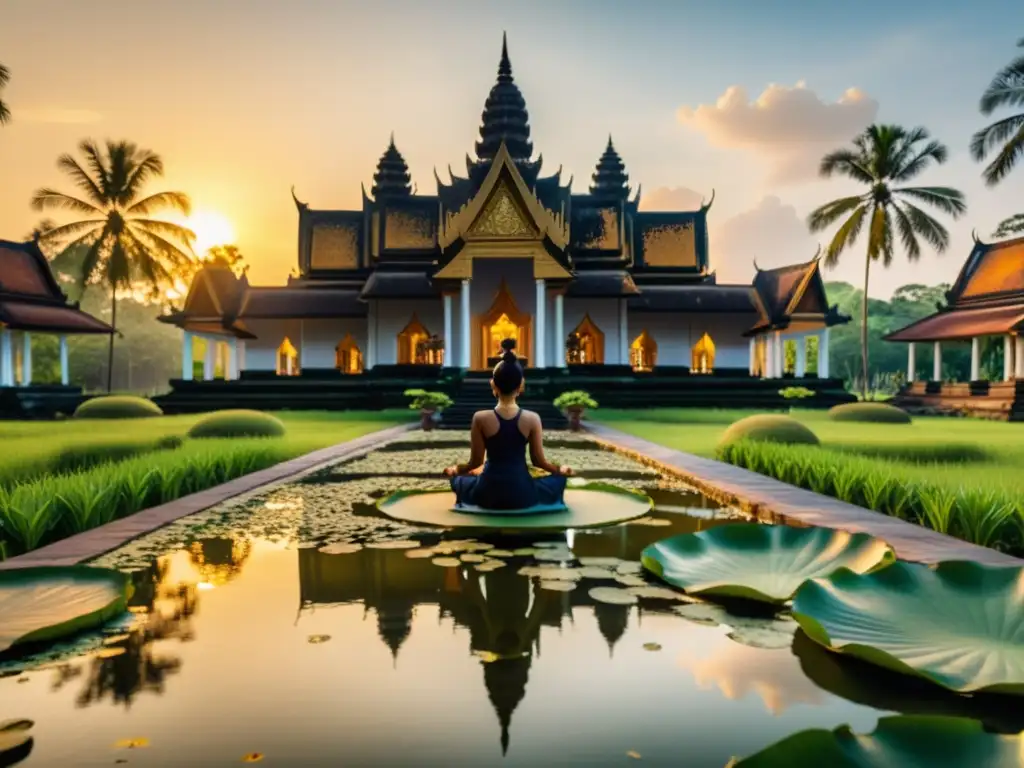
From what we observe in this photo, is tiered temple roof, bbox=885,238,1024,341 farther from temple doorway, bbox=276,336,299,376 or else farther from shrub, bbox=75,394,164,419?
shrub, bbox=75,394,164,419

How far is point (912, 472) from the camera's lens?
7.59 meters

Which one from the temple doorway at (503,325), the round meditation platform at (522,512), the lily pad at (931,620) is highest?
the temple doorway at (503,325)

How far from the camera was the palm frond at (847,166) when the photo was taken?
3056cm

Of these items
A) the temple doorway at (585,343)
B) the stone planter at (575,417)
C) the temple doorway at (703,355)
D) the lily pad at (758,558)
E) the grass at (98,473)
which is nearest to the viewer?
the lily pad at (758,558)

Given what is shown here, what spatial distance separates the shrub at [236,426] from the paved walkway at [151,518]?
3291mm

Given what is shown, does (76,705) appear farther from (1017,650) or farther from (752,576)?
(1017,650)

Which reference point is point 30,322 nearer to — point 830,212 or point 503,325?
point 503,325

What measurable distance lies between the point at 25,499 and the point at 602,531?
167 inches

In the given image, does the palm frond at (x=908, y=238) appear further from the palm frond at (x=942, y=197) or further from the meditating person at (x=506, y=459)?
the meditating person at (x=506, y=459)

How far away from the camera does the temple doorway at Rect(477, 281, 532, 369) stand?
2559 cm

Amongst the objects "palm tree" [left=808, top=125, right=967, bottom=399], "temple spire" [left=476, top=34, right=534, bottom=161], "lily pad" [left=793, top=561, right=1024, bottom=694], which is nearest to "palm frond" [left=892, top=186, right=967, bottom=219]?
"palm tree" [left=808, top=125, right=967, bottom=399]

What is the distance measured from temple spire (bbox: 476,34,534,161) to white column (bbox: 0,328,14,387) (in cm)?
2030

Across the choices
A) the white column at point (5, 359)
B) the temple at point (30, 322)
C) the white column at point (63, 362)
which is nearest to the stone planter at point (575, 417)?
the temple at point (30, 322)

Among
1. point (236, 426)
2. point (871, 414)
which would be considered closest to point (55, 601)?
point (236, 426)
